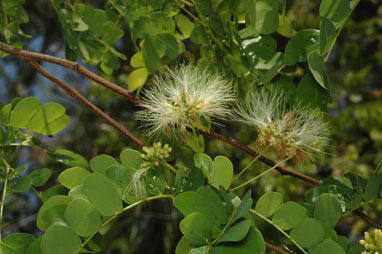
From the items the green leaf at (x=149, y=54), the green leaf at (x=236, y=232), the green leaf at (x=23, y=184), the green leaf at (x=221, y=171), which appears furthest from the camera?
the green leaf at (x=149, y=54)

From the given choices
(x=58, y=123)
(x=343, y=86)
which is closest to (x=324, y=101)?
(x=58, y=123)

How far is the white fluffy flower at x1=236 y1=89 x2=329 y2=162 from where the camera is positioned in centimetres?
56

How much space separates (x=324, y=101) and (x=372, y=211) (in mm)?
1442

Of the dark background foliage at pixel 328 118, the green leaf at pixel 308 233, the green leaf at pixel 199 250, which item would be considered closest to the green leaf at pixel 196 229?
the green leaf at pixel 199 250

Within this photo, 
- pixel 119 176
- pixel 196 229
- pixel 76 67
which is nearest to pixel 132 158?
pixel 119 176

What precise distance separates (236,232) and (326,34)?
25cm

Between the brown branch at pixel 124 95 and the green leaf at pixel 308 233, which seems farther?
the brown branch at pixel 124 95

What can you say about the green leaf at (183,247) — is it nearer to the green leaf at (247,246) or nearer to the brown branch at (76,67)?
the green leaf at (247,246)

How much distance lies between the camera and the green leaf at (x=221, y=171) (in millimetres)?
509

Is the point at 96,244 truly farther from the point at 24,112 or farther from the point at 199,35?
the point at 199,35

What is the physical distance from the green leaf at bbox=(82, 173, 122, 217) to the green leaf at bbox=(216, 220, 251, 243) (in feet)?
0.44

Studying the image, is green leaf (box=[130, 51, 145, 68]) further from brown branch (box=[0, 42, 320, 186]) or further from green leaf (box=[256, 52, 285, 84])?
green leaf (box=[256, 52, 285, 84])

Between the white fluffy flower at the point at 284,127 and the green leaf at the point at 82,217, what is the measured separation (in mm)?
228

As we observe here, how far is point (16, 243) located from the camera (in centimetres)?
52
